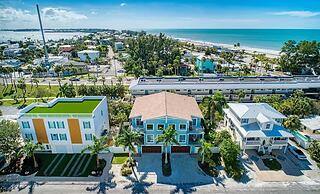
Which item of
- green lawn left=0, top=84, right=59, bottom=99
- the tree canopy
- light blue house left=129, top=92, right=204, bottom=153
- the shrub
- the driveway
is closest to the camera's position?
the driveway

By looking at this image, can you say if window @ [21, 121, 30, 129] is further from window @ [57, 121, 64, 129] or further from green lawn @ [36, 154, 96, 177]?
green lawn @ [36, 154, 96, 177]

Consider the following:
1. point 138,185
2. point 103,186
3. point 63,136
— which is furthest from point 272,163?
point 63,136

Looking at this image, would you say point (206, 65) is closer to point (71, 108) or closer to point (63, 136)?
point (71, 108)

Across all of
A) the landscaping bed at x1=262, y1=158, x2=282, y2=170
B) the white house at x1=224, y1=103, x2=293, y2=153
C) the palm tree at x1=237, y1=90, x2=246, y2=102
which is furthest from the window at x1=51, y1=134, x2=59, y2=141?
the palm tree at x1=237, y1=90, x2=246, y2=102

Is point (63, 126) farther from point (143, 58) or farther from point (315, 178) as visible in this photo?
point (143, 58)

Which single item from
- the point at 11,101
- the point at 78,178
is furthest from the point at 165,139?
the point at 11,101

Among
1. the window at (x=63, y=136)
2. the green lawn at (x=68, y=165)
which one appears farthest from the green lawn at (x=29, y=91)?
the green lawn at (x=68, y=165)

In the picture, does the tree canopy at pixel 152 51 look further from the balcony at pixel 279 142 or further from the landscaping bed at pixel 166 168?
the balcony at pixel 279 142
